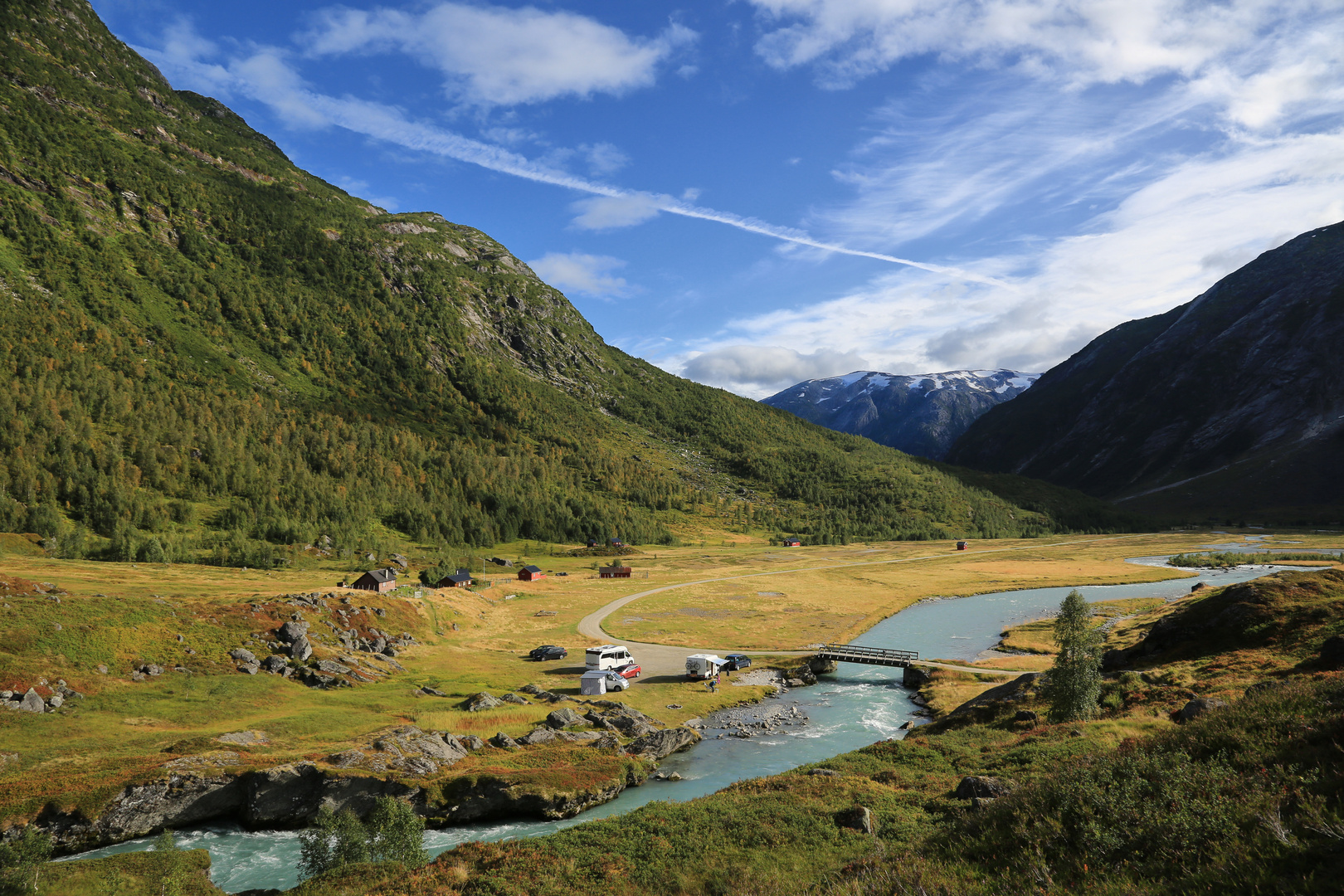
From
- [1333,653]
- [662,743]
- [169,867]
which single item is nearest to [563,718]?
[662,743]

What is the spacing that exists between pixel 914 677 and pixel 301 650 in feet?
197

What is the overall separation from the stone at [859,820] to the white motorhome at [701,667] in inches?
1561

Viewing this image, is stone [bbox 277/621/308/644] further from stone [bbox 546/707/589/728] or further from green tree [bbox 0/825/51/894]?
green tree [bbox 0/825/51/894]

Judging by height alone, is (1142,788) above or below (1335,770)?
below

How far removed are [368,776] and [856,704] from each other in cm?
4064

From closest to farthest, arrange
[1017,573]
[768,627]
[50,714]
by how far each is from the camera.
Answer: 1. [50,714]
2. [768,627]
3. [1017,573]

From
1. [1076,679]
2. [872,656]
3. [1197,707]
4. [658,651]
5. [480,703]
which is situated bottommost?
[872,656]

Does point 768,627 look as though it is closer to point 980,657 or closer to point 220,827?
point 980,657

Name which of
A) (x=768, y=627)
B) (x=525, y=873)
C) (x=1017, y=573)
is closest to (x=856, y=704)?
(x=768, y=627)

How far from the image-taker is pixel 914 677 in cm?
6391

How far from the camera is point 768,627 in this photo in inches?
3506

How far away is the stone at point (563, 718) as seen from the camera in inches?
1920

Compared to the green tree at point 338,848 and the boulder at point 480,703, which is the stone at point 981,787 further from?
the boulder at point 480,703

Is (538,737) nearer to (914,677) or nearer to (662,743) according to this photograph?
(662,743)
